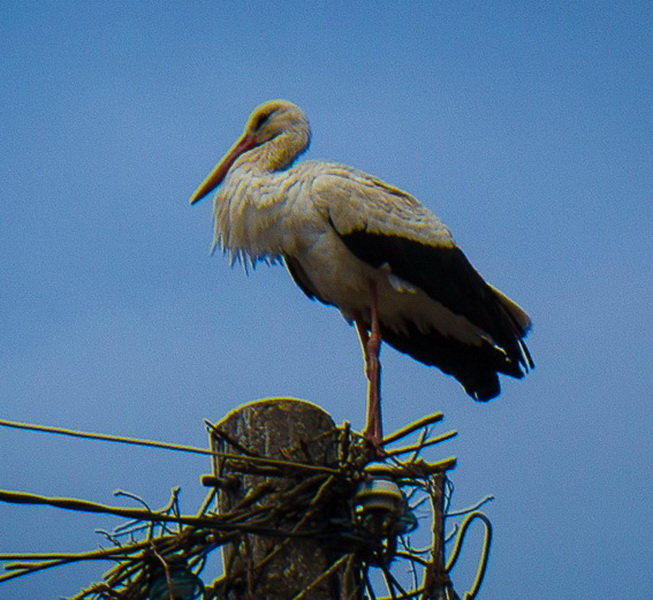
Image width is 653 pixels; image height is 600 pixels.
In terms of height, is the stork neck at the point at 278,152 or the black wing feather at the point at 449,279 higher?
the stork neck at the point at 278,152

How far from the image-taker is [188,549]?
330cm

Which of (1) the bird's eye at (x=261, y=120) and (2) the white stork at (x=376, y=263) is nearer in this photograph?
(2) the white stork at (x=376, y=263)

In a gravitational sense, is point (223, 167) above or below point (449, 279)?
above

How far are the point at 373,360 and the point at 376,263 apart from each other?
1.40ft

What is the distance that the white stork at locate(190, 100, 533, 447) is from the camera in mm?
5668

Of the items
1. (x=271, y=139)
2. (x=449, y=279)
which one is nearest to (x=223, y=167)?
(x=271, y=139)

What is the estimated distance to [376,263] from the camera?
5691 millimetres

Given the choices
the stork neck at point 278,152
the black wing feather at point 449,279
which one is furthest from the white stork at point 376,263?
the stork neck at point 278,152

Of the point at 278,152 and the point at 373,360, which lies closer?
the point at 373,360

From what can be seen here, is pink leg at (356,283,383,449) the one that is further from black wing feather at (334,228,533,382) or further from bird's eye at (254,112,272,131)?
bird's eye at (254,112,272,131)

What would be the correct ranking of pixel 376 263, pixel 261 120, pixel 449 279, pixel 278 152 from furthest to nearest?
pixel 261 120, pixel 278 152, pixel 449 279, pixel 376 263

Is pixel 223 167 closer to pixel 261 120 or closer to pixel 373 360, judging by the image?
pixel 261 120

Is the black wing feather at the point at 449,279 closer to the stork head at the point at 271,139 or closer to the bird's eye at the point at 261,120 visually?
the stork head at the point at 271,139

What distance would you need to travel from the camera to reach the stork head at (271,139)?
644 cm
